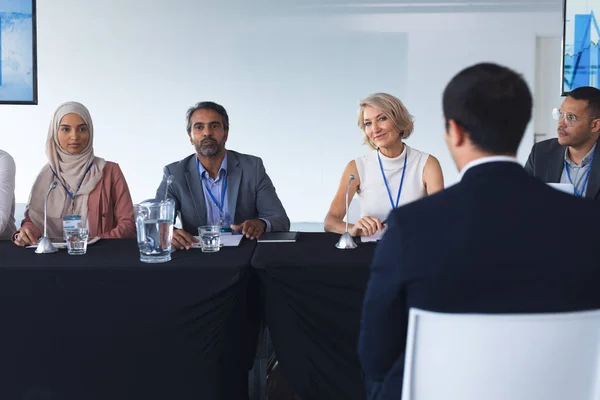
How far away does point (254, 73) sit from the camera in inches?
199

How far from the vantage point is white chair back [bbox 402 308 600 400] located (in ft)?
2.96

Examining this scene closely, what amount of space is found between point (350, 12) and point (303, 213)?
185cm

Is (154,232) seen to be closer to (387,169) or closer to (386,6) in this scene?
(387,169)

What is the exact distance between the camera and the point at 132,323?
67.6 inches

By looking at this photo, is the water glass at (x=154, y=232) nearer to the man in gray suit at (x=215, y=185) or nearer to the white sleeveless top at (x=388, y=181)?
the man in gray suit at (x=215, y=185)

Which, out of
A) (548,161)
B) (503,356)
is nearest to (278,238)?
(503,356)

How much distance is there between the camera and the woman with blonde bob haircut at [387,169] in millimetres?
2729

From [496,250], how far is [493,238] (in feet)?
0.07

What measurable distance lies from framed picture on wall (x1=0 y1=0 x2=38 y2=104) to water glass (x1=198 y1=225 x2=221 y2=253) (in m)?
3.61

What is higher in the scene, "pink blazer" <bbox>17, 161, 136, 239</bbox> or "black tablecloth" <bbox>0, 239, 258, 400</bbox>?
"pink blazer" <bbox>17, 161, 136, 239</bbox>

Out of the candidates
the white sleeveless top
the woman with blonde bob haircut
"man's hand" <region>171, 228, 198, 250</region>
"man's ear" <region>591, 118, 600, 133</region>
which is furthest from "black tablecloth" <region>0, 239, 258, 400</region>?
"man's ear" <region>591, 118, 600, 133</region>

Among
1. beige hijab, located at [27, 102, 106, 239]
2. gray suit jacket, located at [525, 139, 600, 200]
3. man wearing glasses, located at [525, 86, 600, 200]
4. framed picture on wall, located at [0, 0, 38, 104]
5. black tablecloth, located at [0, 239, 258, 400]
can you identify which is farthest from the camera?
framed picture on wall, located at [0, 0, 38, 104]

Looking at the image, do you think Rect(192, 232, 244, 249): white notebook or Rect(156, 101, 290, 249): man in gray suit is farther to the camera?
Rect(156, 101, 290, 249): man in gray suit

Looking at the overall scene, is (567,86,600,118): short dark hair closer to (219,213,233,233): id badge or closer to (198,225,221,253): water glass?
(219,213,233,233): id badge
